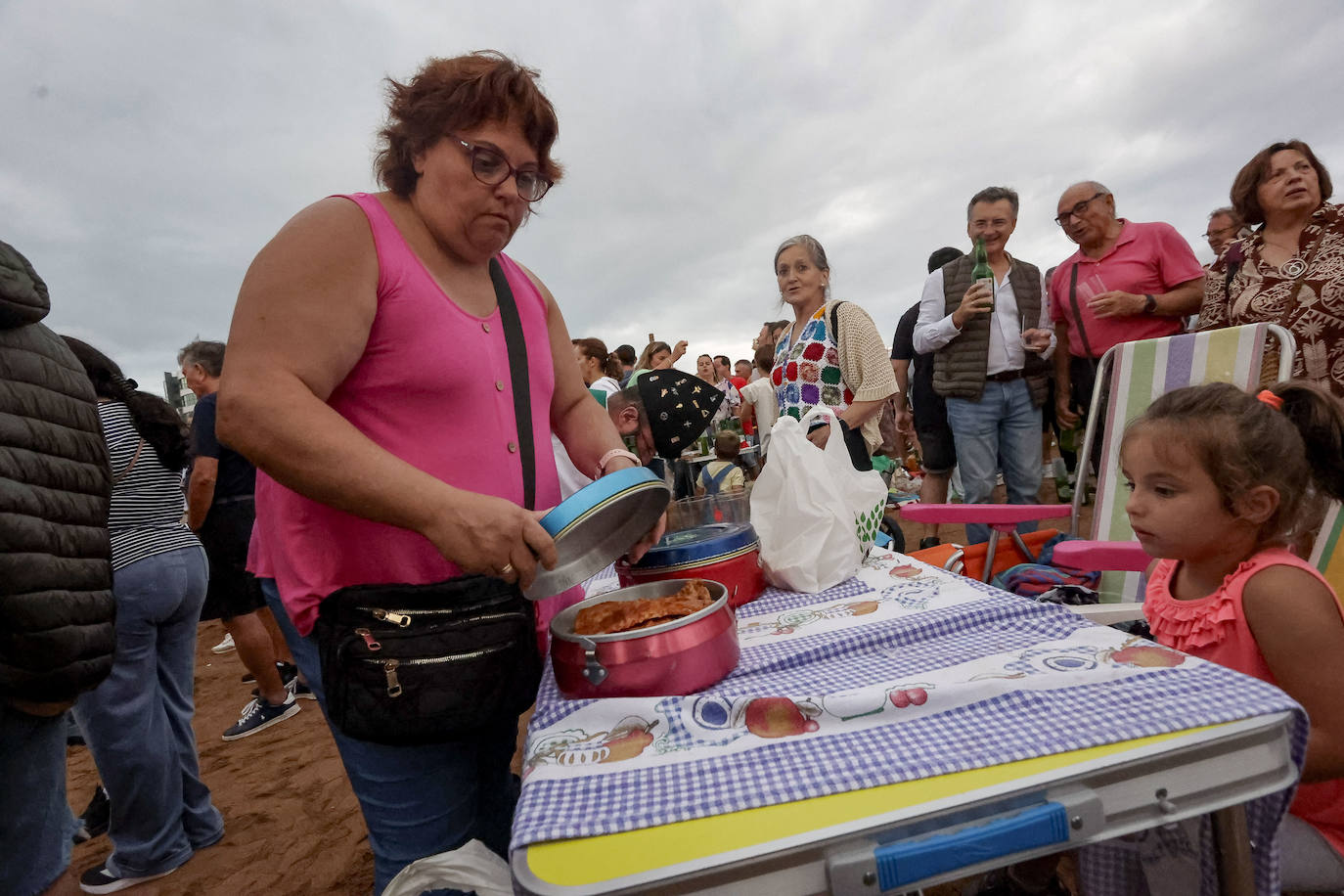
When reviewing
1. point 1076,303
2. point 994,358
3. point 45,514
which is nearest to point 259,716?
point 45,514

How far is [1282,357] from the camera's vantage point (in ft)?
6.33

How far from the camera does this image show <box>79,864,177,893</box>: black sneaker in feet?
7.79

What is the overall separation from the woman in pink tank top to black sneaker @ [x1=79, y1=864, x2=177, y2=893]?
209cm

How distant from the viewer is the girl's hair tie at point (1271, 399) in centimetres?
129

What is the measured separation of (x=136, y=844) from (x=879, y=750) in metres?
2.95

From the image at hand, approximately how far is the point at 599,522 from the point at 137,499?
2145mm

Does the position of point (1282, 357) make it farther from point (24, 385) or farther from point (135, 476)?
point (135, 476)

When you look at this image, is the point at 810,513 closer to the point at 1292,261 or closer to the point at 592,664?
the point at 592,664

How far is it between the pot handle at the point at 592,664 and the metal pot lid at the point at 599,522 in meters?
0.11

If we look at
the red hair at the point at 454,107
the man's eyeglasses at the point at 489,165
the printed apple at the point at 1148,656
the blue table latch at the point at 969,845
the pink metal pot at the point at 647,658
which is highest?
the red hair at the point at 454,107

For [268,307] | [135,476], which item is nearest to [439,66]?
[268,307]

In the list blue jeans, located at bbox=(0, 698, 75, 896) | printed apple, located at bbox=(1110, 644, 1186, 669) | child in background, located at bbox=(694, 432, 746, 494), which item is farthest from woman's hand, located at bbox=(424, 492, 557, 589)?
child in background, located at bbox=(694, 432, 746, 494)

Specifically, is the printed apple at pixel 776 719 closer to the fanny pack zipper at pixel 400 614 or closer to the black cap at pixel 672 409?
the fanny pack zipper at pixel 400 614

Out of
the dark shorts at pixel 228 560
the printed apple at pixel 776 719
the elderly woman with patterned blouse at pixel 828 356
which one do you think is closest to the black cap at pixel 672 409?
the elderly woman with patterned blouse at pixel 828 356
